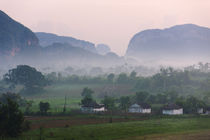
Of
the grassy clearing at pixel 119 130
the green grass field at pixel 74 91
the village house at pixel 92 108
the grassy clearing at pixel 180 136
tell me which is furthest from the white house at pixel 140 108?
the green grass field at pixel 74 91

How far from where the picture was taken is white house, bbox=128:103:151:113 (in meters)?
81.2

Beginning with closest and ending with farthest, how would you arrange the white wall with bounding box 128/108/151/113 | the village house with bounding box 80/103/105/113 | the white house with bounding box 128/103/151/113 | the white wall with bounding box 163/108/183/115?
the white wall with bounding box 163/108/183/115
the white wall with bounding box 128/108/151/113
the white house with bounding box 128/103/151/113
the village house with bounding box 80/103/105/113

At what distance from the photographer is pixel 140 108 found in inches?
3223

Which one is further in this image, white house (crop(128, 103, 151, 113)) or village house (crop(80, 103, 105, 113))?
village house (crop(80, 103, 105, 113))

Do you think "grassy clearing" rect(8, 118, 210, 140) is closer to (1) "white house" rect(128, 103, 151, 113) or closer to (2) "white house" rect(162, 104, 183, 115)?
(2) "white house" rect(162, 104, 183, 115)

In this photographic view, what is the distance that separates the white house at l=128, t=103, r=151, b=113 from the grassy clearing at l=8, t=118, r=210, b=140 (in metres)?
24.0

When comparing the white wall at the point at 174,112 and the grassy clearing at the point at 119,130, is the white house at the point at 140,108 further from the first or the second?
the grassy clearing at the point at 119,130

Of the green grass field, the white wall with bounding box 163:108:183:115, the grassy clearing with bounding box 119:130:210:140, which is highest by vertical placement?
the green grass field

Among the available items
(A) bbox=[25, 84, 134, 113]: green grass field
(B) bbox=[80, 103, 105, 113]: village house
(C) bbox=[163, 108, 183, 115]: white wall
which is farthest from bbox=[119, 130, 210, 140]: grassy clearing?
(A) bbox=[25, 84, 134, 113]: green grass field

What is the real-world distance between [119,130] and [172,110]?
31101mm

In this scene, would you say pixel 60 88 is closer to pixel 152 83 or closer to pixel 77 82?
pixel 77 82

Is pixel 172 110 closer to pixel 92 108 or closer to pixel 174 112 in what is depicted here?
pixel 174 112

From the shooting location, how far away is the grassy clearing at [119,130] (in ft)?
145

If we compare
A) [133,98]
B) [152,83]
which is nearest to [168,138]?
[133,98]
